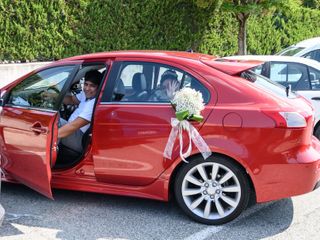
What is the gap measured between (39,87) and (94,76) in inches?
23.4

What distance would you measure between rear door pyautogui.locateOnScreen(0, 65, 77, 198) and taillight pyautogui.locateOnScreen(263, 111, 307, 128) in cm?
199

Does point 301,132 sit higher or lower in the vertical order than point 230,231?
higher

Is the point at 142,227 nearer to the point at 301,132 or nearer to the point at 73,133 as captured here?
the point at 73,133

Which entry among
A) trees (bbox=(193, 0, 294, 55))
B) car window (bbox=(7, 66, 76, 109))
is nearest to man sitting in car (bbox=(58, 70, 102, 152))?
car window (bbox=(7, 66, 76, 109))

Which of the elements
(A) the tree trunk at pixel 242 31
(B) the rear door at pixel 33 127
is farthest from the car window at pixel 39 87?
(A) the tree trunk at pixel 242 31

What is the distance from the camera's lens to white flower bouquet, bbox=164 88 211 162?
4.31 metres

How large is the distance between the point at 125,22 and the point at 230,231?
9.45m

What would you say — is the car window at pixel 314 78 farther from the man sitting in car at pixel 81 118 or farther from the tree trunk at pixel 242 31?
the tree trunk at pixel 242 31

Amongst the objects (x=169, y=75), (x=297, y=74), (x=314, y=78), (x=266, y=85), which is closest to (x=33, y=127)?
(x=169, y=75)

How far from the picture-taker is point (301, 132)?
4312mm

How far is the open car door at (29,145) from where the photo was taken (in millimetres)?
4555

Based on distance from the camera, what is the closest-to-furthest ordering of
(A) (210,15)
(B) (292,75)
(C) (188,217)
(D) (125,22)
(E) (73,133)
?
(C) (188,217), (E) (73,133), (B) (292,75), (D) (125,22), (A) (210,15)

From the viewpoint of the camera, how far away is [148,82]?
472 cm

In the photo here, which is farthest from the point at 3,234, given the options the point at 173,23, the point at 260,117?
the point at 173,23
